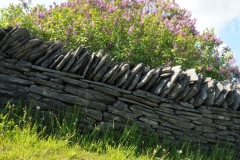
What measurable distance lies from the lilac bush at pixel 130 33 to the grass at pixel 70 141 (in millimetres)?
2236

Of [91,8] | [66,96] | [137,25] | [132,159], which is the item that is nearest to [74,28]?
[91,8]

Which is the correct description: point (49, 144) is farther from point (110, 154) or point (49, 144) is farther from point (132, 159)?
point (132, 159)

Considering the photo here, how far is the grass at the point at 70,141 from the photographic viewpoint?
3.37 metres

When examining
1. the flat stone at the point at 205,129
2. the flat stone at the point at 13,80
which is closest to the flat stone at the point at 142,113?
the flat stone at the point at 205,129

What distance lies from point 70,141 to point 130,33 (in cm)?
342

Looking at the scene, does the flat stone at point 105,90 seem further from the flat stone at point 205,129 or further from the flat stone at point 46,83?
the flat stone at point 205,129

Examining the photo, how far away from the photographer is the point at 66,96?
419 centimetres

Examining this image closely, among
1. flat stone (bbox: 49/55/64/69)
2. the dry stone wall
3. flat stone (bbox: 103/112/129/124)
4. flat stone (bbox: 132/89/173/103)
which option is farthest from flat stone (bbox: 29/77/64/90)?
flat stone (bbox: 132/89/173/103)

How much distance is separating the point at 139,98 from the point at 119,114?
1.39 ft

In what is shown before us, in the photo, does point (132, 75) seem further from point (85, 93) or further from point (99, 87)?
point (85, 93)

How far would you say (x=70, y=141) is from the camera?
12.2 ft

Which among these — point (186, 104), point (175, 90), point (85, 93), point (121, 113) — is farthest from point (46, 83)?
point (186, 104)

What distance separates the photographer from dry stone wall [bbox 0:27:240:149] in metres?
4.16

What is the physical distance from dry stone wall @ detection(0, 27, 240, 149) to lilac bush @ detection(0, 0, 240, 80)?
69.4 inches
